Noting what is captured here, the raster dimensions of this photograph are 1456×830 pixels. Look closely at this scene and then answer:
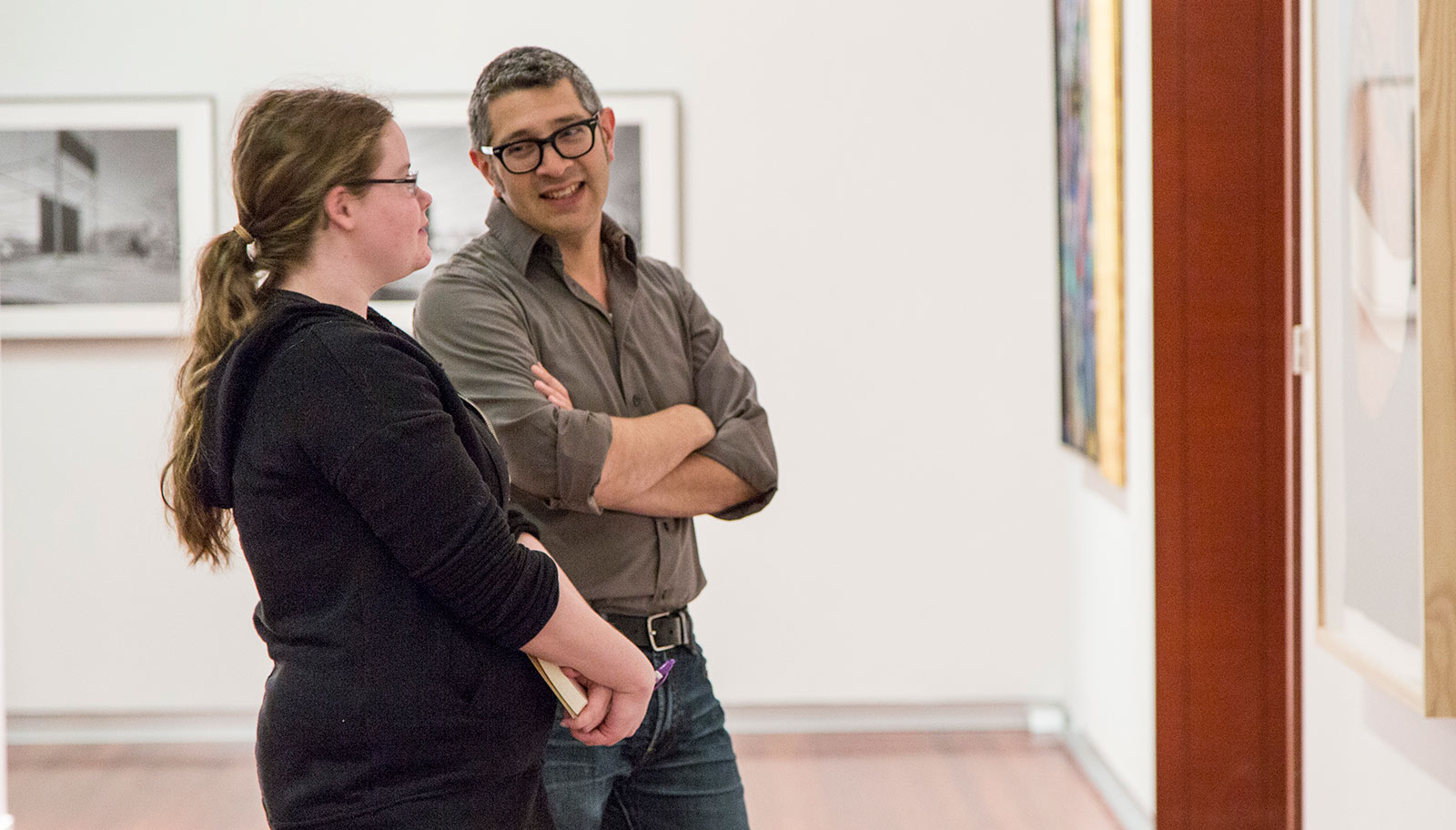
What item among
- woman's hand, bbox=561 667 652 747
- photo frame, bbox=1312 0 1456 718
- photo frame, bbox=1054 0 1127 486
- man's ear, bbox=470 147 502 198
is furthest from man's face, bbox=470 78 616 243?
photo frame, bbox=1054 0 1127 486

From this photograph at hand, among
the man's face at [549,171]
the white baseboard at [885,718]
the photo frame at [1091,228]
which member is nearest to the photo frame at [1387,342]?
the man's face at [549,171]

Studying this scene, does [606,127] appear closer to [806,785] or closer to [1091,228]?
[1091,228]

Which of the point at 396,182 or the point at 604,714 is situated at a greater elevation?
the point at 396,182

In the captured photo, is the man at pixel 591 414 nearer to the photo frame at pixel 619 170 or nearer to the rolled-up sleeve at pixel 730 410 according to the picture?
the rolled-up sleeve at pixel 730 410

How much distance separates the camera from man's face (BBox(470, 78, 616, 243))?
5.93 ft

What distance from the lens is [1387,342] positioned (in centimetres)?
202

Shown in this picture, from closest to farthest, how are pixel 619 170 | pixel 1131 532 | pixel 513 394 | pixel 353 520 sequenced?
1. pixel 353 520
2. pixel 513 394
3. pixel 1131 532
4. pixel 619 170

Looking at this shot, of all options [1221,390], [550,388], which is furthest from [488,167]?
[1221,390]

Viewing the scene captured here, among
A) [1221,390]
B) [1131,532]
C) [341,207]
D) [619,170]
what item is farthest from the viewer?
[619,170]

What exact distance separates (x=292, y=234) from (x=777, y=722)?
3.46 metres

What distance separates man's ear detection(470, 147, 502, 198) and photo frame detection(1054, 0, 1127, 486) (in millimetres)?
2046

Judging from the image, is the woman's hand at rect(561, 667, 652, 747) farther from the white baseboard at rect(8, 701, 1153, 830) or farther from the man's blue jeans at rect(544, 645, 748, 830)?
the white baseboard at rect(8, 701, 1153, 830)

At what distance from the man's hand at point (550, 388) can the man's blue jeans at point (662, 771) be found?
36 centimetres

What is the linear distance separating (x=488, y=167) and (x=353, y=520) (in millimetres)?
785
